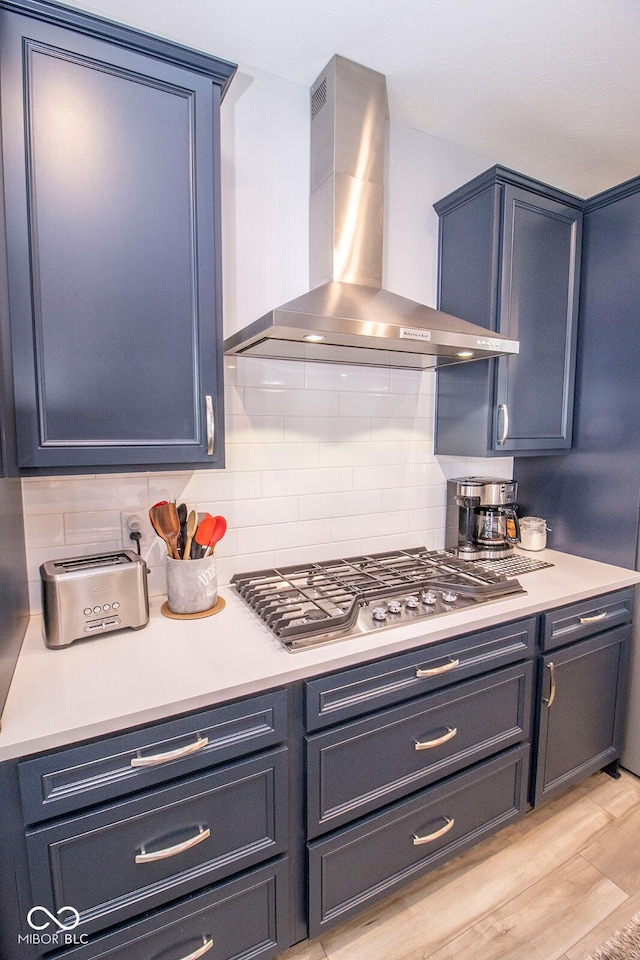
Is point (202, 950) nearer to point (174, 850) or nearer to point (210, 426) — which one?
point (174, 850)

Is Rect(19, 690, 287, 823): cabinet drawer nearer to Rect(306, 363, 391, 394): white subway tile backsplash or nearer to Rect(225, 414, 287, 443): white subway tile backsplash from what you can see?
Rect(225, 414, 287, 443): white subway tile backsplash

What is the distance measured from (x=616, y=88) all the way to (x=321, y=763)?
2443mm

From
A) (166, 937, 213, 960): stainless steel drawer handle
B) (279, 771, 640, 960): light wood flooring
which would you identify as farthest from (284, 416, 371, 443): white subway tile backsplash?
(279, 771, 640, 960): light wood flooring

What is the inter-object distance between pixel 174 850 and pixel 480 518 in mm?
1686

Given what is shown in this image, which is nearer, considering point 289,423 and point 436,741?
point 436,741

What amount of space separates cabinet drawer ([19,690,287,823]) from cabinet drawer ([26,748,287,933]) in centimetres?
4

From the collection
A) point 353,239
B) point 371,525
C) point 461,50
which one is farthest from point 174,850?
point 461,50

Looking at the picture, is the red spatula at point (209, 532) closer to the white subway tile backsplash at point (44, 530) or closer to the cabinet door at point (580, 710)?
the white subway tile backsplash at point (44, 530)

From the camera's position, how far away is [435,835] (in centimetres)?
142

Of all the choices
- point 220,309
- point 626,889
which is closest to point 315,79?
point 220,309

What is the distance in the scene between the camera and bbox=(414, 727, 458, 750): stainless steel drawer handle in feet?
4.44

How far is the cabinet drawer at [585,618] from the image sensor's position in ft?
5.33

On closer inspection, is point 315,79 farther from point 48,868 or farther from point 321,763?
point 48,868

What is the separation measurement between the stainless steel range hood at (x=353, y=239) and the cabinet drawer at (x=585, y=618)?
96 cm
